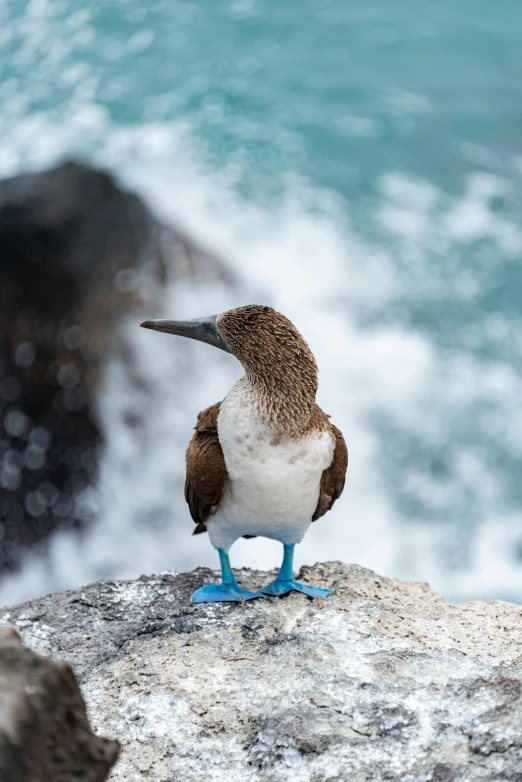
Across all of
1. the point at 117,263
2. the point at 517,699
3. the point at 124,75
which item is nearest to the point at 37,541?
the point at 117,263

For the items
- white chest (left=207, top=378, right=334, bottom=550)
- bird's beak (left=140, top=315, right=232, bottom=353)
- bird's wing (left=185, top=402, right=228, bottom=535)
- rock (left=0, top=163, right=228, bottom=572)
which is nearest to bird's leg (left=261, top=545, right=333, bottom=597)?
white chest (left=207, top=378, right=334, bottom=550)

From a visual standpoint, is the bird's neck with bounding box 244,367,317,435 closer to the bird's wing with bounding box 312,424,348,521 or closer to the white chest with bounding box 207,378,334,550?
the white chest with bounding box 207,378,334,550

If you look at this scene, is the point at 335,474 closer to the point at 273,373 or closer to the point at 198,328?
the point at 273,373

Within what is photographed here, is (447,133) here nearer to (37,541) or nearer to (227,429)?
(37,541)

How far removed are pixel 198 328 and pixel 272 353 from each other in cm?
45

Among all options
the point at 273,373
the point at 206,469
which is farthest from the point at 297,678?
the point at 273,373

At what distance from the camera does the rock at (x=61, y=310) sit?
7.51 meters

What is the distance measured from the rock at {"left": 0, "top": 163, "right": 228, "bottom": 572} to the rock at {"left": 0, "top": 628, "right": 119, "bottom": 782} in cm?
570

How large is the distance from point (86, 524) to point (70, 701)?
5.90m

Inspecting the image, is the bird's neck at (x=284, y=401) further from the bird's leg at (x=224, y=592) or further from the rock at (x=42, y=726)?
the rock at (x=42, y=726)

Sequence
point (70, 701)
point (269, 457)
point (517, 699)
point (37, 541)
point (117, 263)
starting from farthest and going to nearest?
point (117, 263) → point (37, 541) → point (269, 457) → point (517, 699) → point (70, 701)

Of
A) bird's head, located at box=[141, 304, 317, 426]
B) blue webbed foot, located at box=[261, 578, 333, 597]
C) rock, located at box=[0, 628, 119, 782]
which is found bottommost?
rock, located at box=[0, 628, 119, 782]

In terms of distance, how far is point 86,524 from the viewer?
7.55 metres

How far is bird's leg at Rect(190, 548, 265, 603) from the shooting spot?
12.6 feet
